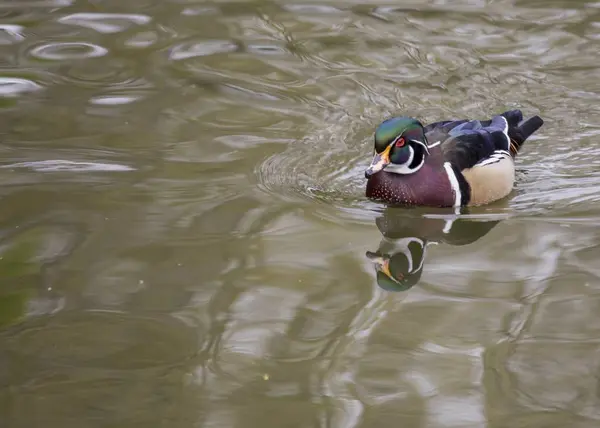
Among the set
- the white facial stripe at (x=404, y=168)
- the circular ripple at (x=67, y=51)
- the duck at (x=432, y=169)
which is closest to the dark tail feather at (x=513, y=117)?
the duck at (x=432, y=169)

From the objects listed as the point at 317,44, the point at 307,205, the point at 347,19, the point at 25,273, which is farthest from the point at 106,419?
the point at 347,19

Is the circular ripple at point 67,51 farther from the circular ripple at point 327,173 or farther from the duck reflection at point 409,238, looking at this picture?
the duck reflection at point 409,238

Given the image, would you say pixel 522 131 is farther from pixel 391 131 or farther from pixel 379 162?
pixel 379 162

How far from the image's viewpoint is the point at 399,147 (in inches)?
242

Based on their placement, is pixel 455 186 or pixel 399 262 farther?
pixel 455 186

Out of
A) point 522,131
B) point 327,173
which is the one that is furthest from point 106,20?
point 522,131

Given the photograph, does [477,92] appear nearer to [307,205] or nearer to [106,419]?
[307,205]

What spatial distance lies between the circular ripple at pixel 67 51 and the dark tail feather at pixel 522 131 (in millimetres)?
3761

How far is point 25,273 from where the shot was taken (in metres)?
5.07

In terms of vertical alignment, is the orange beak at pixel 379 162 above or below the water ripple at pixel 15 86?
above

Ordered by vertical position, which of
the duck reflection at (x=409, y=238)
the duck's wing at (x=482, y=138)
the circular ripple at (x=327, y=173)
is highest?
the duck's wing at (x=482, y=138)

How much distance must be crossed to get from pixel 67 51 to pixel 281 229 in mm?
3904

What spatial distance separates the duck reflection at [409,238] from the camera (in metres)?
5.20

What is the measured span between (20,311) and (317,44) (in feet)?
15.9
